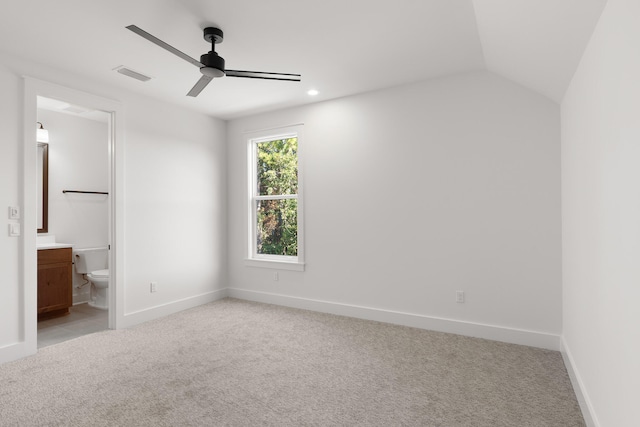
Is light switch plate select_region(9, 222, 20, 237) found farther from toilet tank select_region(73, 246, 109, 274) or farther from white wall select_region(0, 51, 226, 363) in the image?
toilet tank select_region(73, 246, 109, 274)

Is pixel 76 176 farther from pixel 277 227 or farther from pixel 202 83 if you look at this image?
pixel 202 83

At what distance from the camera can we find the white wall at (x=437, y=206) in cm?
307

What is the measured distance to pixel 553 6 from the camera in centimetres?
180

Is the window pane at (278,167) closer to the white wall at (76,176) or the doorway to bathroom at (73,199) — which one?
the doorway to bathroom at (73,199)

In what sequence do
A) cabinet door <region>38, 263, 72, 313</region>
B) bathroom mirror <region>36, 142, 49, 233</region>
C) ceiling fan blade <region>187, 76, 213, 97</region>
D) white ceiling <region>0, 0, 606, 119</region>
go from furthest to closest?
bathroom mirror <region>36, 142, 49, 233</region>, cabinet door <region>38, 263, 72, 313</region>, ceiling fan blade <region>187, 76, 213, 97</region>, white ceiling <region>0, 0, 606, 119</region>

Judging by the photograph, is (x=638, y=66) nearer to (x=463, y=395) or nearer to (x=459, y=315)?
(x=463, y=395)

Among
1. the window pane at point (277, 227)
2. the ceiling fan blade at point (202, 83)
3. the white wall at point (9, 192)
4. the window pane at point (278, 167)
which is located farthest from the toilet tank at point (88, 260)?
the ceiling fan blade at point (202, 83)

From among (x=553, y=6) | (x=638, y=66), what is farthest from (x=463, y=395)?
(x=553, y=6)

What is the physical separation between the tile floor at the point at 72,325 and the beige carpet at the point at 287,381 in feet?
0.93

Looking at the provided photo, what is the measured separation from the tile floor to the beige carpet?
0.28 m

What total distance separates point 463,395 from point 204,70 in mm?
2855

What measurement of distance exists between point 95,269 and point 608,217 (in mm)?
5603

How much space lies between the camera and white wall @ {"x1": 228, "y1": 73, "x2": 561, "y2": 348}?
3.07 m

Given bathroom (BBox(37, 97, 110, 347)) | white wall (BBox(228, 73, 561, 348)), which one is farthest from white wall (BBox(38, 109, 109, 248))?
white wall (BBox(228, 73, 561, 348))
